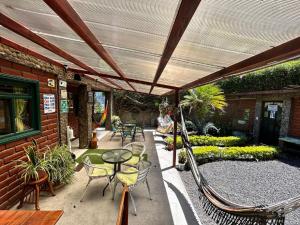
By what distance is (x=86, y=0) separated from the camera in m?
1.19

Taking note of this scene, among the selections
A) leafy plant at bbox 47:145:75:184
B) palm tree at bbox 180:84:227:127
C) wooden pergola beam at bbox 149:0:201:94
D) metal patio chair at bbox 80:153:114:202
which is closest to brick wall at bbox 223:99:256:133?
palm tree at bbox 180:84:227:127

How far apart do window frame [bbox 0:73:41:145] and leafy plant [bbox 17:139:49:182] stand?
31 cm

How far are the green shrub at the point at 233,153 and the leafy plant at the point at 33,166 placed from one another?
4107 millimetres

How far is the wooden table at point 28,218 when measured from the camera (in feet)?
5.23

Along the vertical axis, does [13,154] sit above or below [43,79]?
below

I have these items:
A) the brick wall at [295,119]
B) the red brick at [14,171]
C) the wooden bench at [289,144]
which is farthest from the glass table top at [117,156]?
the brick wall at [295,119]

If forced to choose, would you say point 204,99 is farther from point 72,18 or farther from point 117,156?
point 72,18

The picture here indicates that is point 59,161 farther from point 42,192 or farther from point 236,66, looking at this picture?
point 236,66

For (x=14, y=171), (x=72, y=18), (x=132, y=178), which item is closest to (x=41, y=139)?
(x=14, y=171)

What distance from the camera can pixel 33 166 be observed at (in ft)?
9.53

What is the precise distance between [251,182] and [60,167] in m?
4.41

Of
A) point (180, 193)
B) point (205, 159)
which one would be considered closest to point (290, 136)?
point (205, 159)

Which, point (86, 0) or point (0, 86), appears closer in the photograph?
point (86, 0)

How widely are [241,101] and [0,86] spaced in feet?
34.8
